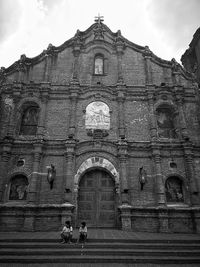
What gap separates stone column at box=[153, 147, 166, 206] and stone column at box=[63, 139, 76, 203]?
15.8 feet

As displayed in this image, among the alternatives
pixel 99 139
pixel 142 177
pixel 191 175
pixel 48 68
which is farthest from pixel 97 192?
pixel 48 68

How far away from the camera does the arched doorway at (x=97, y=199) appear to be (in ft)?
43.4

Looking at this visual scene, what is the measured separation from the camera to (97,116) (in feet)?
51.0

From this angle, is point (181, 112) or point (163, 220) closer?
point (163, 220)

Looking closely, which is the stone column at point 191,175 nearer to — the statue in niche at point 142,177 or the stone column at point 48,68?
the statue in niche at point 142,177

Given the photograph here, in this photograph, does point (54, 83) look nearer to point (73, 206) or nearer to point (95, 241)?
point (73, 206)

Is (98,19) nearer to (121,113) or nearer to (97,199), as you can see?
(121,113)

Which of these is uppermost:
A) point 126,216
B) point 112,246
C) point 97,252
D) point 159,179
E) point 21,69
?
point 21,69

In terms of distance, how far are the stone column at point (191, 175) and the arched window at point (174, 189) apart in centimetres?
61

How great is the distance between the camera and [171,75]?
56.8 feet

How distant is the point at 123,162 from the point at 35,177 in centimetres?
511

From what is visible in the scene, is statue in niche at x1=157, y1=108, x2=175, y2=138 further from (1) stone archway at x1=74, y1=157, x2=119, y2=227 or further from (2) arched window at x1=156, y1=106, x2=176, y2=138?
(1) stone archway at x1=74, y1=157, x2=119, y2=227

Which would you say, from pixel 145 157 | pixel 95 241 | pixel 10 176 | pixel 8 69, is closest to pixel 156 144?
pixel 145 157

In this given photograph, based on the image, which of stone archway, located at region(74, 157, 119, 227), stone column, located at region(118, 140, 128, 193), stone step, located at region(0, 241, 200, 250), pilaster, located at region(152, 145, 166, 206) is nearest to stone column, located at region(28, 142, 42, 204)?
stone archway, located at region(74, 157, 119, 227)
